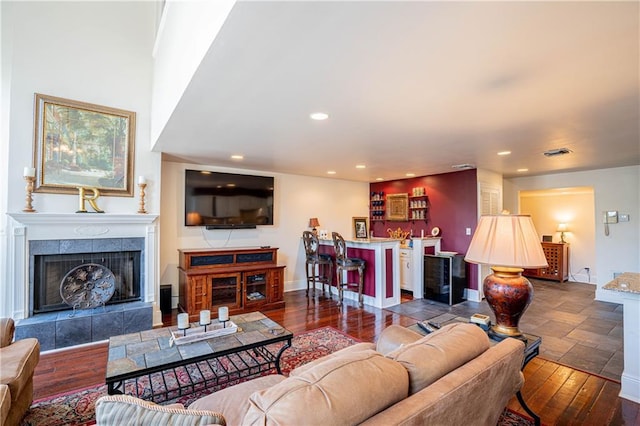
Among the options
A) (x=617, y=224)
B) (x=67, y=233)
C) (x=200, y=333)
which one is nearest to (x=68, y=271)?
(x=67, y=233)

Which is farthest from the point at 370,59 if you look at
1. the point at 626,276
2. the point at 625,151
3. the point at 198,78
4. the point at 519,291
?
the point at 625,151

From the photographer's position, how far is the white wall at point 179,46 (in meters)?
1.59

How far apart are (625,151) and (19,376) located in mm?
6360

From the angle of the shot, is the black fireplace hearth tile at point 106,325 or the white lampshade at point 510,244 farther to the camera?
the black fireplace hearth tile at point 106,325

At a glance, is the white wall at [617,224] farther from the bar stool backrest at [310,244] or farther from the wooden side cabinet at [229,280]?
the wooden side cabinet at [229,280]

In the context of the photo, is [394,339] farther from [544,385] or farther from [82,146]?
[82,146]

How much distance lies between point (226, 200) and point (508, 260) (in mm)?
4158

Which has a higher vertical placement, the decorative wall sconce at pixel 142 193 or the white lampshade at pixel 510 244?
the decorative wall sconce at pixel 142 193

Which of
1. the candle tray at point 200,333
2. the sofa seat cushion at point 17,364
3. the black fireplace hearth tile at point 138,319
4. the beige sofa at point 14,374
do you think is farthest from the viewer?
the black fireplace hearth tile at point 138,319

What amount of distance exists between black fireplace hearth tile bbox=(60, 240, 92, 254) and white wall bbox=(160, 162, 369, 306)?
122cm

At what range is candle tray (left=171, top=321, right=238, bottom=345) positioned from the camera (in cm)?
227

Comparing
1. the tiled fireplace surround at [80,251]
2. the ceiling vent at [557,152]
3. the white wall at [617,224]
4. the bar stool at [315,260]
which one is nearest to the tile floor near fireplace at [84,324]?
the tiled fireplace surround at [80,251]

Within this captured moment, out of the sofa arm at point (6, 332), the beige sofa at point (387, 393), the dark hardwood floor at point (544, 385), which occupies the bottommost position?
the dark hardwood floor at point (544, 385)

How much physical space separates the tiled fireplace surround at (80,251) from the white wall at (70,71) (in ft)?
0.43
